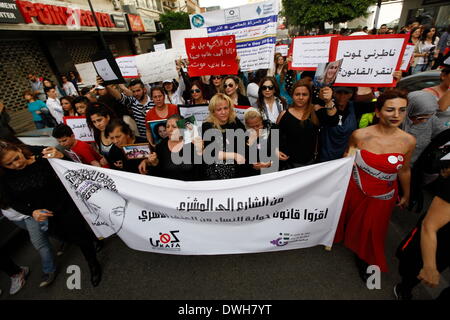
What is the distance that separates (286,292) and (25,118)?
13.4 metres

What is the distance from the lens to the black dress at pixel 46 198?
7.13ft

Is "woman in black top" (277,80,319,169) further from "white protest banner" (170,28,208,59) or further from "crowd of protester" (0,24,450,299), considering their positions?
"white protest banner" (170,28,208,59)

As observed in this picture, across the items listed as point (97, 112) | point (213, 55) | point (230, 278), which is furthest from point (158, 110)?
point (230, 278)

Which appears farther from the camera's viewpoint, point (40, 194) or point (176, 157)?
point (176, 157)

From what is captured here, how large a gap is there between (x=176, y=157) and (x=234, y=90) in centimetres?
197

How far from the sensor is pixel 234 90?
12.7ft

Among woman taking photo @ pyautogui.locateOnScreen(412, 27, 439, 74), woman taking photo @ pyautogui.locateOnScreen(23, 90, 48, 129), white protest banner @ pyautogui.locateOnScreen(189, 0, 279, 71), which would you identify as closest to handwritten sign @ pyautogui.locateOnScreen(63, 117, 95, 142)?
white protest banner @ pyautogui.locateOnScreen(189, 0, 279, 71)

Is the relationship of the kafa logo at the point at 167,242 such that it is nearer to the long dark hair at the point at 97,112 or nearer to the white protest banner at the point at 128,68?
the long dark hair at the point at 97,112

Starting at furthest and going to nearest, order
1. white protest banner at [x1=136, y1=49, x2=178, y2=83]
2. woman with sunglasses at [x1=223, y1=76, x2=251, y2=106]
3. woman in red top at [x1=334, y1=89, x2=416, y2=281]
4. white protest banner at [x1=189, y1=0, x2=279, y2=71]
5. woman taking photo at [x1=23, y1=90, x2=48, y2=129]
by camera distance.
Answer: woman taking photo at [x1=23, y1=90, x2=48, y2=129] < white protest banner at [x1=136, y1=49, x2=178, y2=83] < white protest banner at [x1=189, y1=0, x2=279, y2=71] < woman with sunglasses at [x1=223, y1=76, x2=251, y2=106] < woman in red top at [x1=334, y1=89, x2=416, y2=281]

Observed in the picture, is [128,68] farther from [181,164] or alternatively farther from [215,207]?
[215,207]

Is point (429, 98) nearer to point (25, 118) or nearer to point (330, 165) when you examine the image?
point (330, 165)

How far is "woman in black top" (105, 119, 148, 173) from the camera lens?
2.73 meters

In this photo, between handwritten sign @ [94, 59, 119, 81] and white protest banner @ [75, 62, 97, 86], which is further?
white protest banner @ [75, 62, 97, 86]

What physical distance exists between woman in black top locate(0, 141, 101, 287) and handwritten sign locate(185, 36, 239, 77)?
2.69 meters
